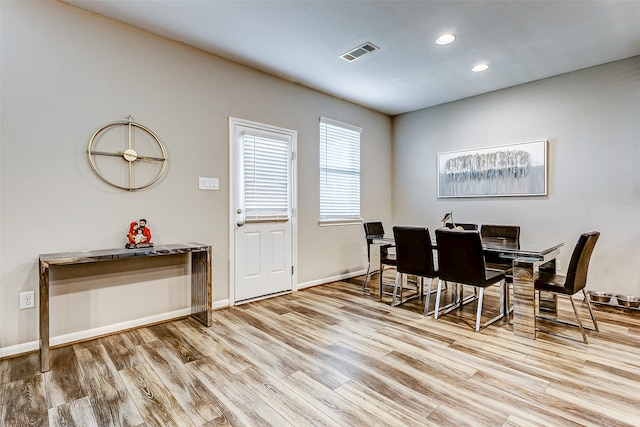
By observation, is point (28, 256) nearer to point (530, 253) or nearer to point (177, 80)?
point (177, 80)

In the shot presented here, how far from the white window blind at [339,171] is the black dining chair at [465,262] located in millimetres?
1949

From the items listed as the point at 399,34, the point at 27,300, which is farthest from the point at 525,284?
the point at 27,300

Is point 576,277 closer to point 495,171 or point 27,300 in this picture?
point 495,171

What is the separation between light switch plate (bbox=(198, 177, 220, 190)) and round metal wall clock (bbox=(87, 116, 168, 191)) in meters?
0.38

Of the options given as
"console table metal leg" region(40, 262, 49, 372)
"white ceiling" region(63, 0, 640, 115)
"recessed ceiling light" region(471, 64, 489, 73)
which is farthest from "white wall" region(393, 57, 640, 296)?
"console table metal leg" region(40, 262, 49, 372)

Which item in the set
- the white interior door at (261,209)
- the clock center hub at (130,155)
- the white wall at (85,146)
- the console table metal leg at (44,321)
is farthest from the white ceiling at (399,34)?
the console table metal leg at (44,321)

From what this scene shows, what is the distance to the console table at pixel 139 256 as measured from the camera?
2.22 metres

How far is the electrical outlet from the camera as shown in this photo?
2.47m

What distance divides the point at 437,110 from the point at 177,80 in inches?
150

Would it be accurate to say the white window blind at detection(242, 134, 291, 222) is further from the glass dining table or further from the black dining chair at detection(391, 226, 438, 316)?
the glass dining table

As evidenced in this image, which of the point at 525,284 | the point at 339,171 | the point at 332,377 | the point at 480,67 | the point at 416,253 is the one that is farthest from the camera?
the point at 339,171

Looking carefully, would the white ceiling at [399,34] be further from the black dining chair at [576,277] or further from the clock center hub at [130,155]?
the black dining chair at [576,277]

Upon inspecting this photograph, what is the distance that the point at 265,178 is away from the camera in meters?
3.90

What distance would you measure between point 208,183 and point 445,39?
2.77 metres
